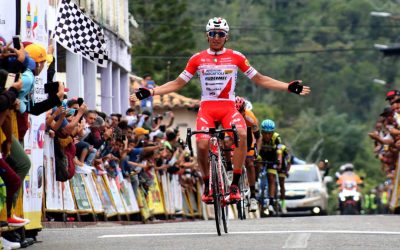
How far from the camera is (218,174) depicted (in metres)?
16.9

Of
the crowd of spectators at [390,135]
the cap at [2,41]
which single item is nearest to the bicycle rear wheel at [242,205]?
the crowd of spectators at [390,135]

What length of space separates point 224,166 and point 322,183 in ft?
86.2

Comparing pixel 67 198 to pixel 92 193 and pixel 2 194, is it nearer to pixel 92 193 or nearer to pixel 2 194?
pixel 92 193

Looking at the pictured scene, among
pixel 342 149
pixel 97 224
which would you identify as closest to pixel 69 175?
pixel 97 224

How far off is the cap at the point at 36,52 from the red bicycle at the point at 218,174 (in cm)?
238

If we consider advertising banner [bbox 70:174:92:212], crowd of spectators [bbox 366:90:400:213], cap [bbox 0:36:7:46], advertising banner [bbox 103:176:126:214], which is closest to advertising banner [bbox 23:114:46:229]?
cap [bbox 0:36:7:46]

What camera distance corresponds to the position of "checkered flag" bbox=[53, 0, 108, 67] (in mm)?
23172

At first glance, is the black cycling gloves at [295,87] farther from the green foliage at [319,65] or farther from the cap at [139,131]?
the green foliage at [319,65]

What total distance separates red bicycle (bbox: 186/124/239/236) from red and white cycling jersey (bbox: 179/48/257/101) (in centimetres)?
78

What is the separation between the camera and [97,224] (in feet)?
75.8

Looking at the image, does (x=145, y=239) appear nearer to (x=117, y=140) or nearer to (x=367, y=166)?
(x=117, y=140)

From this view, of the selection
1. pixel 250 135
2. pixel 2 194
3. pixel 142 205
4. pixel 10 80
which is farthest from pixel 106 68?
pixel 2 194

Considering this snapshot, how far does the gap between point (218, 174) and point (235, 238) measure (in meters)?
1.54

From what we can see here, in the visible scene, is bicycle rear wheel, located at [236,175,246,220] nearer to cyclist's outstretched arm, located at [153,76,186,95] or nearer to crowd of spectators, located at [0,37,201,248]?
crowd of spectators, located at [0,37,201,248]
